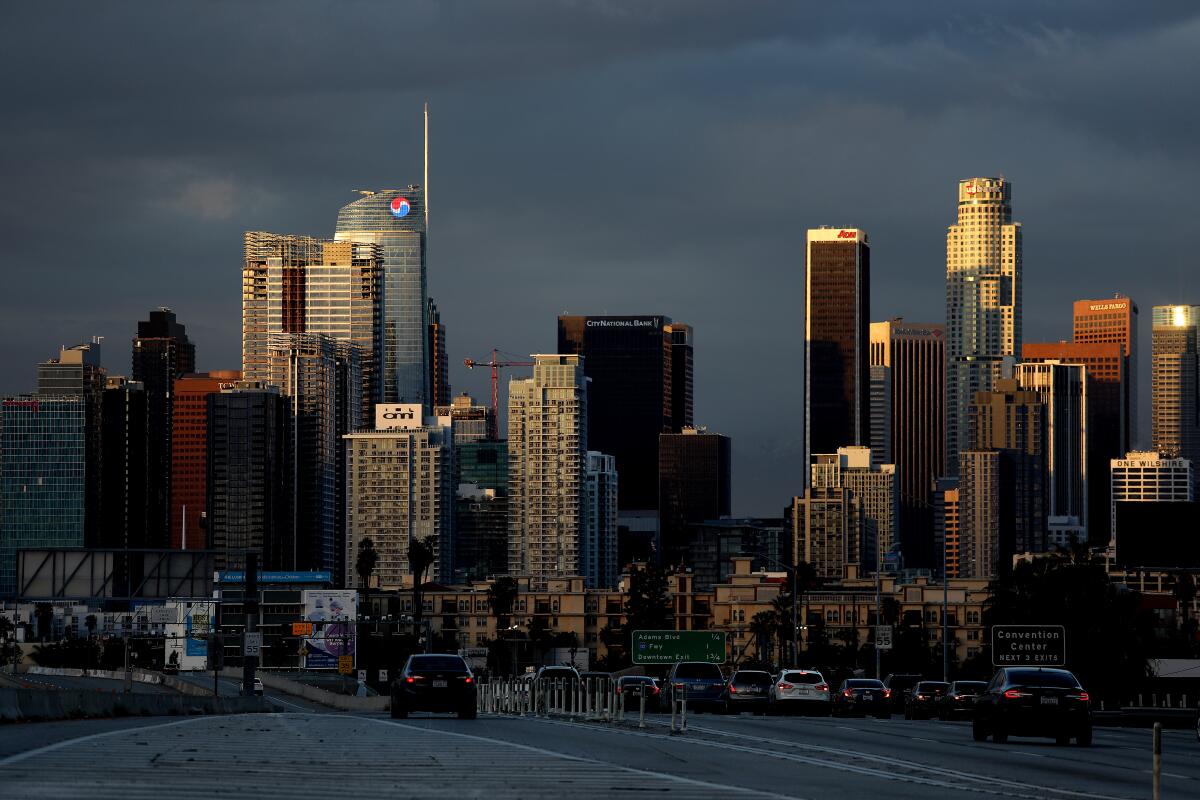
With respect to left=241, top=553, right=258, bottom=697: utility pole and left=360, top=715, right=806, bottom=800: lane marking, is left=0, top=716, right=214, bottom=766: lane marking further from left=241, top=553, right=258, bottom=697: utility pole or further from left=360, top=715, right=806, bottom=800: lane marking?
left=241, top=553, right=258, bottom=697: utility pole

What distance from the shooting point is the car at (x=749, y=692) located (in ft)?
202

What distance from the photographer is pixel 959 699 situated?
170ft

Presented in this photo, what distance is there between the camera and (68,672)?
611ft

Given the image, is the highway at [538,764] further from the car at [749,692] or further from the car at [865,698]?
the car at [865,698]

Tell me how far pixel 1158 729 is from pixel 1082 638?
83.2 metres

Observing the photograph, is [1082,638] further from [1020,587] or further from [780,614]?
[780,614]

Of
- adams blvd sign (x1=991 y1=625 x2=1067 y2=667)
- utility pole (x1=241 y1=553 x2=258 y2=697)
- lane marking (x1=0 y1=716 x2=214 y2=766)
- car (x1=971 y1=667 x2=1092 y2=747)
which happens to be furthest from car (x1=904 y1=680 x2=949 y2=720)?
lane marking (x1=0 y1=716 x2=214 y2=766)

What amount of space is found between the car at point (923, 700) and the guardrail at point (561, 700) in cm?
786

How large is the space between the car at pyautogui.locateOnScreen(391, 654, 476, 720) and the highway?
5.86 meters

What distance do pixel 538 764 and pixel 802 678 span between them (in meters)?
39.1

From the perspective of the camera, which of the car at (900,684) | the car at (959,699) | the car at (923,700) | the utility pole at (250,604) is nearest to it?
the car at (959,699)

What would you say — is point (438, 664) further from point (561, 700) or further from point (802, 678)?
point (802, 678)

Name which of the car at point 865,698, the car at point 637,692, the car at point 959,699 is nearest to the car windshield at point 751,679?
the car at point 865,698

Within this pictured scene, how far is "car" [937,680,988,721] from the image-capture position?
51.6 m
